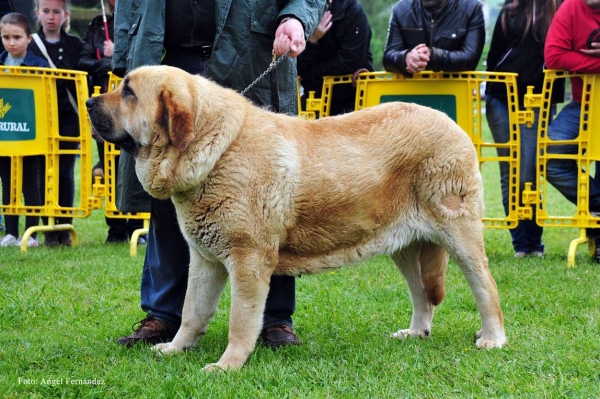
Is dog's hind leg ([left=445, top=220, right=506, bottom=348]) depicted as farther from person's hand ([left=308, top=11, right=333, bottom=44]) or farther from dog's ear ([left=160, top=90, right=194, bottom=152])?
person's hand ([left=308, top=11, right=333, bottom=44])

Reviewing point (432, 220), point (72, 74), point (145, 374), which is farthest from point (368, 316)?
point (72, 74)

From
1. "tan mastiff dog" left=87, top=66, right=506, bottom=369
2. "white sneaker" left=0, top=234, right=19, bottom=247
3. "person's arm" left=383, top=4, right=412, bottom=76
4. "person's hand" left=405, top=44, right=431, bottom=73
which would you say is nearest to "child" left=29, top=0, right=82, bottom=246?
"white sneaker" left=0, top=234, right=19, bottom=247

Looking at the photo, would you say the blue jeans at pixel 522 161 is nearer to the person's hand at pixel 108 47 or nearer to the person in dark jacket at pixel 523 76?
the person in dark jacket at pixel 523 76

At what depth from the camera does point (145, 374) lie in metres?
3.83

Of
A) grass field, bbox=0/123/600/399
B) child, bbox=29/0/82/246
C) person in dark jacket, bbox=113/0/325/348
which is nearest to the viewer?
grass field, bbox=0/123/600/399

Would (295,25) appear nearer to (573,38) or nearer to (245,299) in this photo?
(245,299)

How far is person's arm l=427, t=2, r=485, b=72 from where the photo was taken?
274 inches

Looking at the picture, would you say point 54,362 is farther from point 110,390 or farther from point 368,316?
point 368,316

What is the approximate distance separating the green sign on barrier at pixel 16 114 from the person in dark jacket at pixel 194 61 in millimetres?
3488

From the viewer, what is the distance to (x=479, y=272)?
14.3 ft

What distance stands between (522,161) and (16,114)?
191 inches

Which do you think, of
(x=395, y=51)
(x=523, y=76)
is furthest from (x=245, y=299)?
(x=523, y=76)

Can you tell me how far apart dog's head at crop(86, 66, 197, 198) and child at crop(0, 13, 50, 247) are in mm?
4615

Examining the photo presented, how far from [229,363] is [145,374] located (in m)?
0.41
